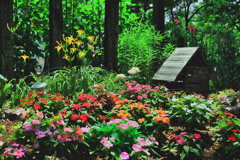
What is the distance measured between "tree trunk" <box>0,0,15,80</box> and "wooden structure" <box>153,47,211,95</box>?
2843 millimetres

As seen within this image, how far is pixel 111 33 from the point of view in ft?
20.9

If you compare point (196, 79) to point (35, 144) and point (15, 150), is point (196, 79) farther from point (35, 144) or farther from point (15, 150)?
point (15, 150)

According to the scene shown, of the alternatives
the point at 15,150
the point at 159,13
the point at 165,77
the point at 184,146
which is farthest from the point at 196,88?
the point at 15,150

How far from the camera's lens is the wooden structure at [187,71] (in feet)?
17.4

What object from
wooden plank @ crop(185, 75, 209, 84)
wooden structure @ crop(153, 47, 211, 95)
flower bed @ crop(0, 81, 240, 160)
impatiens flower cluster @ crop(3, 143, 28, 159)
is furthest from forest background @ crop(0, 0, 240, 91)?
impatiens flower cluster @ crop(3, 143, 28, 159)

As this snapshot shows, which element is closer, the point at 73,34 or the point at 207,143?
the point at 207,143

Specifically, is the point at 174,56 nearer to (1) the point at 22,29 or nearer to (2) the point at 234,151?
(2) the point at 234,151

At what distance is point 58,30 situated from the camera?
18.5 feet

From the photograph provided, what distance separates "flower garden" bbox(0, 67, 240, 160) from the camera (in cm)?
253

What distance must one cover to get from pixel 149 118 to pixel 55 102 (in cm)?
120

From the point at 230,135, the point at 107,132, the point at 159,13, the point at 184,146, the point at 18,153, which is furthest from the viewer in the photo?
the point at 159,13

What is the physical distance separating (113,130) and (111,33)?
3966mm

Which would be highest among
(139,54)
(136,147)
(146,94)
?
(139,54)

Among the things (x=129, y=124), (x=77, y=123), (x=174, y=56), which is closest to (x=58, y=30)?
(x=174, y=56)
